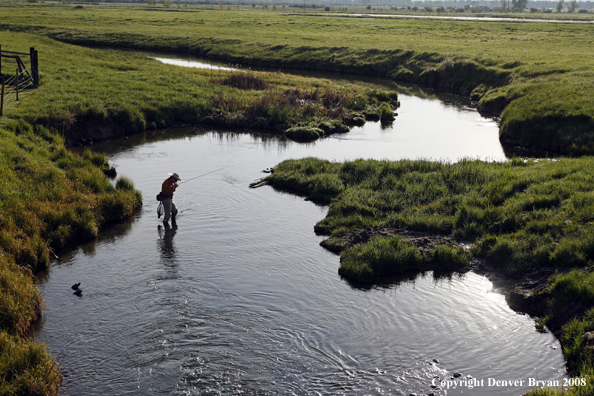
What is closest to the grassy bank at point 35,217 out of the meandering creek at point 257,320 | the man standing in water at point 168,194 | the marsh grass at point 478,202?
the meandering creek at point 257,320

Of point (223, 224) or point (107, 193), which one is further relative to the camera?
point (107, 193)

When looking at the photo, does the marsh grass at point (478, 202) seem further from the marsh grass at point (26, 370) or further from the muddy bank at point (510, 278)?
the marsh grass at point (26, 370)

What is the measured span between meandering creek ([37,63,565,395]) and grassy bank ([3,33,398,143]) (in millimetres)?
14647

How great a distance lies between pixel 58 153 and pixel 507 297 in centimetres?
2246

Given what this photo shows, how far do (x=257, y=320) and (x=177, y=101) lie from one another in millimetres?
28825

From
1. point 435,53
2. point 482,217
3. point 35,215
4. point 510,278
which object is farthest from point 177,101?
point 435,53

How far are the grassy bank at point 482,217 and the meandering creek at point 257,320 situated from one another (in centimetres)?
78

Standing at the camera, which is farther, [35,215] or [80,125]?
[80,125]

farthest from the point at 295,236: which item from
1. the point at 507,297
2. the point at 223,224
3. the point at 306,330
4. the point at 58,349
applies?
the point at 58,349

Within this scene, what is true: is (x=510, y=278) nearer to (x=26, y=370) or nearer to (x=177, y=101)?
(x=26, y=370)

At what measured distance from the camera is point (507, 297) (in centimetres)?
1532

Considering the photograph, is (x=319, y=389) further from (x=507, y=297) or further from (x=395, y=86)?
(x=395, y=86)

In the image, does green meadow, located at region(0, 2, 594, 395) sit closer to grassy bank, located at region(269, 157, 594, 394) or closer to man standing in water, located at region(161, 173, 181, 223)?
grassy bank, located at region(269, 157, 594, 394)

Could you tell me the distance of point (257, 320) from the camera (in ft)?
46.3
